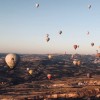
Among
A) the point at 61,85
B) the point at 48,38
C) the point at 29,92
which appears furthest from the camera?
the point at 61,85

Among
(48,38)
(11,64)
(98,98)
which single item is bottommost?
(98,98)

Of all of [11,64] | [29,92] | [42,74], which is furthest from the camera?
[42,74]

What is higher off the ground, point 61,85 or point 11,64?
point 11,64

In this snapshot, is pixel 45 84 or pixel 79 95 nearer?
pixel 79 95

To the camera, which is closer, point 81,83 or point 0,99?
point 0,99

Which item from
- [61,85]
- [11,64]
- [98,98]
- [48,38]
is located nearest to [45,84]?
[61,85]

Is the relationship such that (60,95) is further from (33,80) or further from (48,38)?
(33,80)

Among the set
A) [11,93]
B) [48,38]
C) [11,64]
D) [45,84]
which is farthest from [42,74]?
[11,64]

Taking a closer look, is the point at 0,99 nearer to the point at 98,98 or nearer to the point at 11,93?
the point at 11,93

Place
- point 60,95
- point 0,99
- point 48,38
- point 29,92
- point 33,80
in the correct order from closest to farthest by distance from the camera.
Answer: point 0,99
point 60,95
point 29,92
point 48,38
point 33,80
